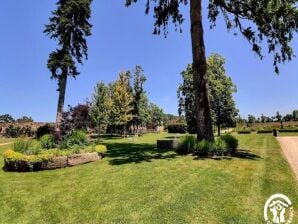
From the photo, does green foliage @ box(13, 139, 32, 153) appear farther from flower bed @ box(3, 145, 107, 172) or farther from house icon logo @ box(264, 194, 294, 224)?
house icon logo @ box(264, 194, 294, 224)

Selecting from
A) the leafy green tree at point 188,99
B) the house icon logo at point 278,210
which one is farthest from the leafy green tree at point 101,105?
the house icon logo at point 278,210

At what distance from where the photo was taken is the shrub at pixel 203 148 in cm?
1405

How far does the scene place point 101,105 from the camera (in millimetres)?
44469

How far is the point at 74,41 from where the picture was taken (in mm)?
27578

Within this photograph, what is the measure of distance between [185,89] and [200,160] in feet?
100

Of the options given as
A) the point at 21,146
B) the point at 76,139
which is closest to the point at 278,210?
the point at 76,139

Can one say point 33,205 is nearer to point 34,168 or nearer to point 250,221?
point 34,168

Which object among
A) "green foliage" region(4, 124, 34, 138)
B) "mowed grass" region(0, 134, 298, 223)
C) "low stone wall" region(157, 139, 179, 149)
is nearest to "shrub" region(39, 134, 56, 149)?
"mowed grass" region(0, 134, 298, 223)

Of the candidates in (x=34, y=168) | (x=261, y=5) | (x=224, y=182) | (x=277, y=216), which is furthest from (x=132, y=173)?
(x=261, y=5)

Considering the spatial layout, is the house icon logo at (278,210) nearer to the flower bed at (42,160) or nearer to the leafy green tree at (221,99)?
the flower bed at (42,160)

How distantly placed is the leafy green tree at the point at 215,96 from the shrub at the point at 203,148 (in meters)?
23.6

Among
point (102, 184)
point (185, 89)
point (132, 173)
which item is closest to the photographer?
point (102, 184)

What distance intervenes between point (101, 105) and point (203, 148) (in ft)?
105

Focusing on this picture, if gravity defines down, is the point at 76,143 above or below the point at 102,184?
above
